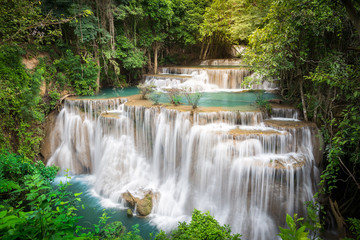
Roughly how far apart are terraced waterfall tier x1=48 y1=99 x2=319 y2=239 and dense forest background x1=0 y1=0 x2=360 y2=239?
3.09ft

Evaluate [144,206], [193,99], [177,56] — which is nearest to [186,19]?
[177,56]

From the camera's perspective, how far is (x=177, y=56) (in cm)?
2183

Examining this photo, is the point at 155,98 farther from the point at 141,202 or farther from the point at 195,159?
the point at 141,202

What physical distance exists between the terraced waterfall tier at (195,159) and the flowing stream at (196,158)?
3cm

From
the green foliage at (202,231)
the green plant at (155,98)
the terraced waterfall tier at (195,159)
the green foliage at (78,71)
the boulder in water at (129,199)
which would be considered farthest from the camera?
the green foliage at (78,71)

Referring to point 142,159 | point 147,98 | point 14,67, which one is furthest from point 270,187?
point 14,67

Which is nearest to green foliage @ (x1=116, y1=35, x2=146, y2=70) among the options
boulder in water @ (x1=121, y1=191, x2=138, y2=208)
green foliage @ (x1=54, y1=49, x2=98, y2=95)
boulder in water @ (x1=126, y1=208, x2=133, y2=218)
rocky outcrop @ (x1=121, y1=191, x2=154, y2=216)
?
green foliage @ (x1=54, y1=49, x2=98, y2=95)

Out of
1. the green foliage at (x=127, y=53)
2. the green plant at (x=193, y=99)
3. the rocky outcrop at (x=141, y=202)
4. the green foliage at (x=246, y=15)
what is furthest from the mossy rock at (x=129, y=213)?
the green foliage at (x=246, y=15)

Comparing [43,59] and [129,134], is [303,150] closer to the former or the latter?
[129,134]

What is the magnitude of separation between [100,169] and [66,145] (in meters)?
2.51

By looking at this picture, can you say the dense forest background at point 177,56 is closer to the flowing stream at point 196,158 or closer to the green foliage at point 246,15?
the green foliage at point 246,15

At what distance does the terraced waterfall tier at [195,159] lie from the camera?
6.75 metres

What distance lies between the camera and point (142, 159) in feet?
31.8

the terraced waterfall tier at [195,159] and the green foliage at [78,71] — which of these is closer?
the terraced waterfall tier at [195,159]
